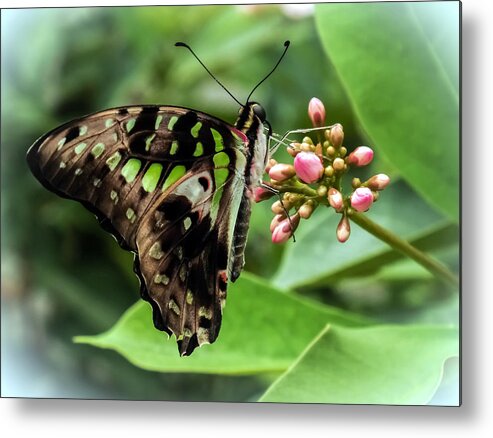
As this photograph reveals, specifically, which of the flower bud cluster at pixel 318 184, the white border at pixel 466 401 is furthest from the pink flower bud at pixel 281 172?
the white border at pixel 466 401

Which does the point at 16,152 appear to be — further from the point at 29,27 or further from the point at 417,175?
the point at 417,175

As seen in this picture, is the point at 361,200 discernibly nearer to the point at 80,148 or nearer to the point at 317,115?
the point at 317,115

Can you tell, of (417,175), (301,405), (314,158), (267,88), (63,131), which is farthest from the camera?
(267,88)

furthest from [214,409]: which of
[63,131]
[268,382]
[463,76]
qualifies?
[463,76]

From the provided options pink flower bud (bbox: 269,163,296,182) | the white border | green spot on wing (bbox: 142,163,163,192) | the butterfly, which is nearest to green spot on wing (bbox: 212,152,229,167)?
the butterfly

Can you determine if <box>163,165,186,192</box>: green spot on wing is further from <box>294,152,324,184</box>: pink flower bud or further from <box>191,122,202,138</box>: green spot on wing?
<box>294,152,324,184</box>: pink flower bud

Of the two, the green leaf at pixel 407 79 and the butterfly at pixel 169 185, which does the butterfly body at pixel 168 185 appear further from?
the green leaf at pixel 407 79

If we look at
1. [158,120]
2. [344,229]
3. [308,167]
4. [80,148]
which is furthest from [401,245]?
[80,148]
